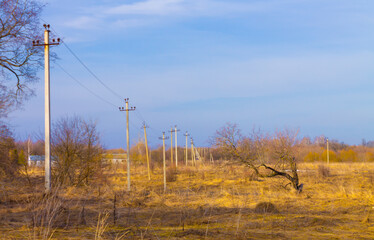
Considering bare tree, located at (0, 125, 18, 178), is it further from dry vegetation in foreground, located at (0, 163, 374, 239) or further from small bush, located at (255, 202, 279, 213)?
small bush, located at (255, 202, 279, 213)

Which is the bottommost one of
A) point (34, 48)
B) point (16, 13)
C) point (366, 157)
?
point (366, 157)

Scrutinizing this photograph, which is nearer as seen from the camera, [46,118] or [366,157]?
[46,118]

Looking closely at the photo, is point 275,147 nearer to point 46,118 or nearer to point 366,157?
point 46,118

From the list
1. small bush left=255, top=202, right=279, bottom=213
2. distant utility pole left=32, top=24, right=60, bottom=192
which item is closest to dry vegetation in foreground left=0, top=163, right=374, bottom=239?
small bush left=255, top=202, right=279, bottom=213

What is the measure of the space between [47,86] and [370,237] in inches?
545

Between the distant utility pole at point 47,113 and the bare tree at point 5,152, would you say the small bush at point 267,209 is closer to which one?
the distant utility pole at point 47,113

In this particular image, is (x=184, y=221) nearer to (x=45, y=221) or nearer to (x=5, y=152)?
(x=45, y=221)

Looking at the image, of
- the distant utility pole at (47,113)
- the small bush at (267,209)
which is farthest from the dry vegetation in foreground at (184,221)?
the distant utility pole at (47,113)

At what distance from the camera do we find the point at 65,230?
9086 millimetres

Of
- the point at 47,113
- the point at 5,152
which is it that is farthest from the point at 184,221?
the point at 5,152

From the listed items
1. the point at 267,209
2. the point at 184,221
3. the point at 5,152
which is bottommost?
the point at 267,209

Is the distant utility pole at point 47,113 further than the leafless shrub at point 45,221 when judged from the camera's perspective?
Yes

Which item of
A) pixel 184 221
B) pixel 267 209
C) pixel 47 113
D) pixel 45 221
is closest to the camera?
pixel 45 221

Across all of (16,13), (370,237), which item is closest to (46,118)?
(16,13)
